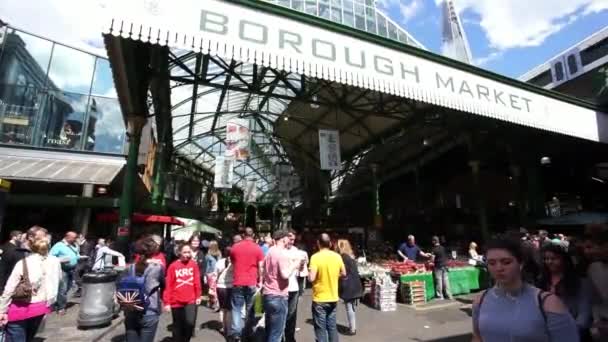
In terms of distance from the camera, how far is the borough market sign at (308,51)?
17.7 ft

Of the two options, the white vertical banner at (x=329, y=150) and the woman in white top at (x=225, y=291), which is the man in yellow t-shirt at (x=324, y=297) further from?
the white vertical banner at (x=329, y=150)

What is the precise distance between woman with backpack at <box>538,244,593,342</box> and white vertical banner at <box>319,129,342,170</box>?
29.2 feet

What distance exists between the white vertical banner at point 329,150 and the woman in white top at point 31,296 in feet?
29.4

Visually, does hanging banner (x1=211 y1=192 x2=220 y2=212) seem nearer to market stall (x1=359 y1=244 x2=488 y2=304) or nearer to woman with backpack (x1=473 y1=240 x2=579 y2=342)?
market stall (x1=359 y1=244 x2=488 y2=304)

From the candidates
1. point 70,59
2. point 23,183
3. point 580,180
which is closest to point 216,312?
point 23,183

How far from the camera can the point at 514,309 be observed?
176cm

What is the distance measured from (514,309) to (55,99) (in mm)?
19584

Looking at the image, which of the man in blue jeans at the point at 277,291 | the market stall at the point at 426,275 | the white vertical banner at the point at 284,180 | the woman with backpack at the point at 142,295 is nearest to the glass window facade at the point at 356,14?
the white vertical banner at the point at 284,180

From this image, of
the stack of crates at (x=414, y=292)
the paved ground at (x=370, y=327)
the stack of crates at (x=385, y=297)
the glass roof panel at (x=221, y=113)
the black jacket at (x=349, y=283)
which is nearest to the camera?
the paved ground at (x=370, y=327)

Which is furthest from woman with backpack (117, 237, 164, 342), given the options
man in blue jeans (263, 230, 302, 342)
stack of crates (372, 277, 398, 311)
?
stack of crates (372, 277, 398, 311)

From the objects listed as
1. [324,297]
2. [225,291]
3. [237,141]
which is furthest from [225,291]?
[237,141]

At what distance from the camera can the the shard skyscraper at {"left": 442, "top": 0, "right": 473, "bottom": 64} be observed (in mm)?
27703

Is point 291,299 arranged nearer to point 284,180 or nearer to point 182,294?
point 182,294

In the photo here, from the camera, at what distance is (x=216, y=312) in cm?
845
